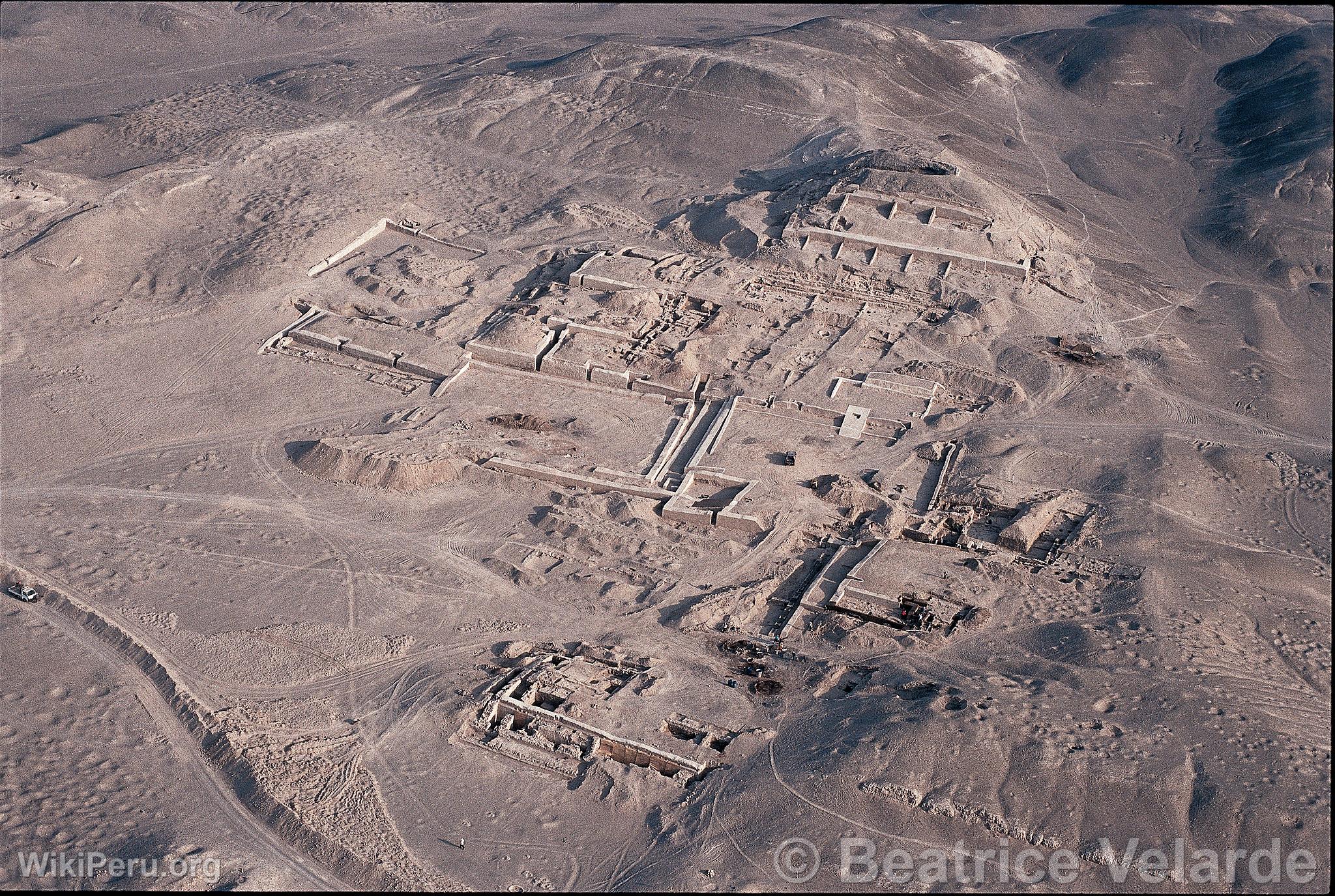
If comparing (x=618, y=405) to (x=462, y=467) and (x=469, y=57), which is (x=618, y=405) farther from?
(x=469, y=57)

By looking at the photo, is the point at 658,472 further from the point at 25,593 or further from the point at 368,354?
the point at 25,593

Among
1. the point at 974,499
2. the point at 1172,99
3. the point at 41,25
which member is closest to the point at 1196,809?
the point at 974,499

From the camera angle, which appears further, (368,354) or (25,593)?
(368,354)

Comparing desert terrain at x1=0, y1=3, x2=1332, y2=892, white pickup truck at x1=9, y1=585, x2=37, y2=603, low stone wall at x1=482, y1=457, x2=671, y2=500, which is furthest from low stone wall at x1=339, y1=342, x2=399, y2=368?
white pickup truck at x1=9, y1=585, x2=37, y2=603

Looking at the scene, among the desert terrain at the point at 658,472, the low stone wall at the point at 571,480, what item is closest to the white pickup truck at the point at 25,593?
the desert terrain at the point at 658,472

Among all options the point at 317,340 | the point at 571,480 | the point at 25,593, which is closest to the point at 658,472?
the point at 571,480

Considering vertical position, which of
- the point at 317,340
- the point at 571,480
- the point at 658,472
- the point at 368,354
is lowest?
the point at 658,472

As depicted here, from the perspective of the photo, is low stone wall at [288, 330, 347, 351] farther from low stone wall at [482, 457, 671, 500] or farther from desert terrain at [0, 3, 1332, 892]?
low stone wall at [482, 457, 671, 500]

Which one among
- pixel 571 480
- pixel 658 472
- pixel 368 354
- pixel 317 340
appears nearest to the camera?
pixel 571 480
